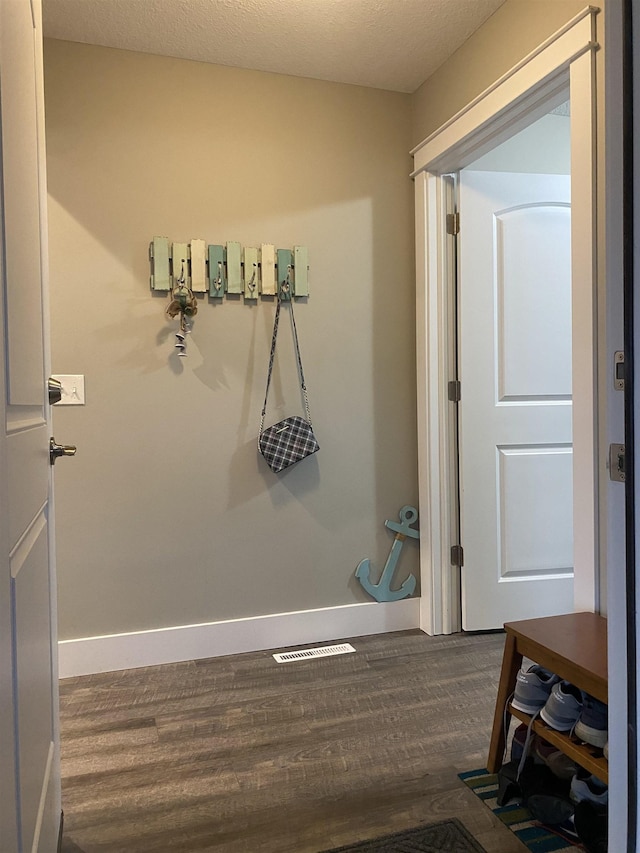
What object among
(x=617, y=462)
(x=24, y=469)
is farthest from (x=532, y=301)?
(x=24, y=469)

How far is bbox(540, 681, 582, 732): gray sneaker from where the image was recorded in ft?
4.71

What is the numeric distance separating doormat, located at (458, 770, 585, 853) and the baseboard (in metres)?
1.05

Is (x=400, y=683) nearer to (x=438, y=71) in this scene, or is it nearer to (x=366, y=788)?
(x=366, y=788)

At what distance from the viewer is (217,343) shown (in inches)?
98.0

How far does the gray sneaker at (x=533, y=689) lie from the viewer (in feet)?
5.13

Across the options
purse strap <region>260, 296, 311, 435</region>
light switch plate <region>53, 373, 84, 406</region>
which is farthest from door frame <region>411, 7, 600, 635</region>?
light switch plate <region>53, 373, 84, 406</region>

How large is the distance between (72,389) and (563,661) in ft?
6.22

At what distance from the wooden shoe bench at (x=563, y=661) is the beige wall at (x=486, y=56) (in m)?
1.77

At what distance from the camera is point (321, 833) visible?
1449mm

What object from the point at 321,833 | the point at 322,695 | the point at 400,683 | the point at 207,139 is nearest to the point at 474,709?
the point at 400,683

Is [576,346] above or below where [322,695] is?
above

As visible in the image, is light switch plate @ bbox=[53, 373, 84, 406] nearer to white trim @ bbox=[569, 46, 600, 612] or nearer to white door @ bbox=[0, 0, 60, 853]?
white door @ bbox=[0, 0, 60, 853]

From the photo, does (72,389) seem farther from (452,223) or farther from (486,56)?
(486,56)

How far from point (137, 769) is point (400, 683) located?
0.96 meters
